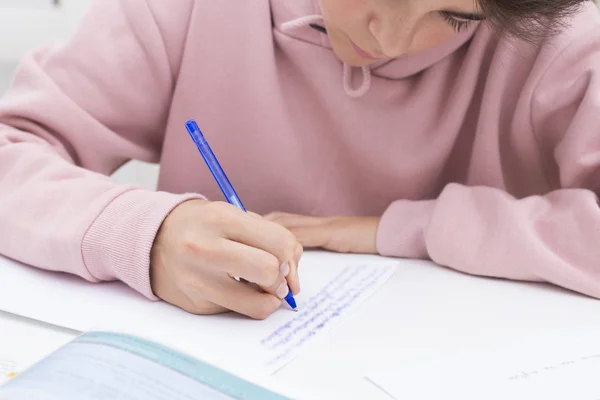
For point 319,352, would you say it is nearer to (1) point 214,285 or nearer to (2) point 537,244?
(1) point 214,285

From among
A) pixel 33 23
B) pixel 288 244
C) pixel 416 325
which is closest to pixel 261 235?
pixel 288 244

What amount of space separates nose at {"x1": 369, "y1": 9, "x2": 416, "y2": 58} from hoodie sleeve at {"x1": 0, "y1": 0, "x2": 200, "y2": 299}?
8.8 inches

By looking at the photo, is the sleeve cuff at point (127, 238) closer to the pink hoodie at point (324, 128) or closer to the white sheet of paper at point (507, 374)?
the pink hoodie at point (324, 128)

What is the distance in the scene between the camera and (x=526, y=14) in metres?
0.50

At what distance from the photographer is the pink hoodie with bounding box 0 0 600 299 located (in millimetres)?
581

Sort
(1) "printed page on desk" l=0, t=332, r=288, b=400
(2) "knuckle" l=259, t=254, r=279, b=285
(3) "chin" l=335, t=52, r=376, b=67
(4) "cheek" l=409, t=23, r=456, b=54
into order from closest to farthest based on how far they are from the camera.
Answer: (1) "printed page on desk" l=0, t=332, r=288, b=400 < (2) "knuckle" l=259, t=254, r=279, b=285 < (4) "cheek" l=409, t=23, r=456, b=54 < (3) "chin" l=335, t=52, r=376, b=67

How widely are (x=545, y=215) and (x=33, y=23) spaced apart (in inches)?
37.2

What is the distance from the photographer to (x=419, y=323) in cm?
48

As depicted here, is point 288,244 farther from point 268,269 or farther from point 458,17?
point 458,17

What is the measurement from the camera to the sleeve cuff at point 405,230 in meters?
0.63

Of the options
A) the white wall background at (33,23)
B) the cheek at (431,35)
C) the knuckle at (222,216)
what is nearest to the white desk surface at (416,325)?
the knuckle at (222,216)

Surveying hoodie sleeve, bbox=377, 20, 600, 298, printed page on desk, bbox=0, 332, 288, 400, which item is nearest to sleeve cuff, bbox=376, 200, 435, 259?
hoodie sleeve, bbox=377, 20, 600, 298

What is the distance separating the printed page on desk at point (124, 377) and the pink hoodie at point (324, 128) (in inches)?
7.9

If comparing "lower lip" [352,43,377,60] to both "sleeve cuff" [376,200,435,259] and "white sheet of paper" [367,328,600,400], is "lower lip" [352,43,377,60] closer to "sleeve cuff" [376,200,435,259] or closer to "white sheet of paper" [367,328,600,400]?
"sleeve cuff" [376,200,435,259]
